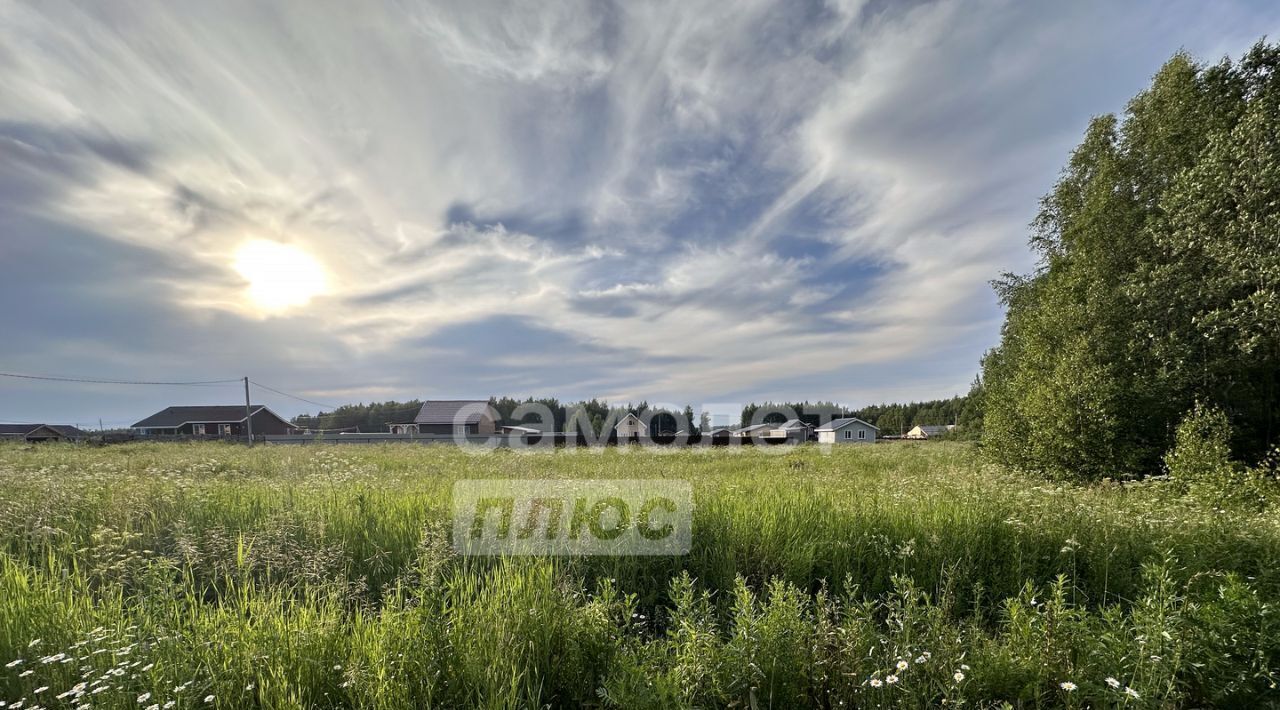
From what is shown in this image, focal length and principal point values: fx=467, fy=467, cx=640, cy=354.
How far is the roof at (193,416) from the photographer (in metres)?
60.5

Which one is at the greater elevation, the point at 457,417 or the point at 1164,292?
the point at 1164,292

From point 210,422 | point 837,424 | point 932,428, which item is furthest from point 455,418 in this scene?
point 932,428

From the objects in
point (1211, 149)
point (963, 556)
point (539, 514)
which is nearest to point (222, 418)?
point (539, 514)

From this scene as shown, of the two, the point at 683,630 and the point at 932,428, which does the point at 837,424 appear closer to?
the point at 932,428

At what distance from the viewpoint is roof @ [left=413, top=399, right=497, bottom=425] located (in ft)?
165

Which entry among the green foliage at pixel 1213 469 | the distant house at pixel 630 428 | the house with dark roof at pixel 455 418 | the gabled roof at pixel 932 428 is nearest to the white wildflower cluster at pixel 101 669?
the green foliage at pixel 1213 469

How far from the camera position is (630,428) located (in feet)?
118

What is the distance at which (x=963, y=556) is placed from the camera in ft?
17.1

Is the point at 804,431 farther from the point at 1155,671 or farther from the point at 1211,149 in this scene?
the point at 1155,671

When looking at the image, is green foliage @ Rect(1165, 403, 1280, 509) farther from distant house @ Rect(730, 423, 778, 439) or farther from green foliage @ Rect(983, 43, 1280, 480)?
distant house @ Rect(730, 423, 778, 439)

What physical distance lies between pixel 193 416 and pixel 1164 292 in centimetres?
8857

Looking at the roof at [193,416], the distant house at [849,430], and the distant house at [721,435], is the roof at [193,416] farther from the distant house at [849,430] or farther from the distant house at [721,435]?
the distant house at [849,430]

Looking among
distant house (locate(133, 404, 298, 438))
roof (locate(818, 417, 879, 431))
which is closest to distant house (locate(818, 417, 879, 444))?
roof (locate(818, 417, 879, 431))

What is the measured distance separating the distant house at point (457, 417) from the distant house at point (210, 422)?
23525 mm
